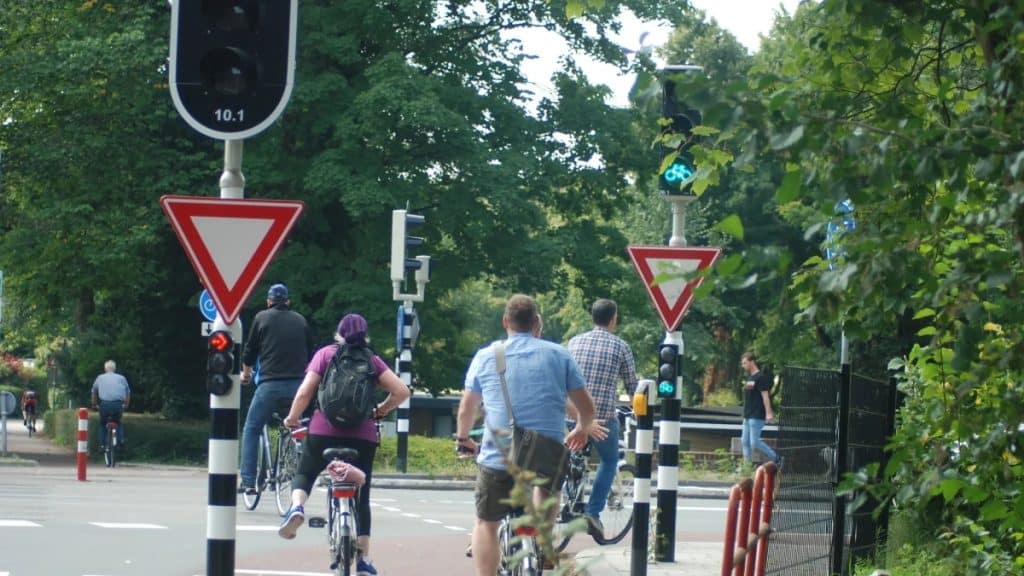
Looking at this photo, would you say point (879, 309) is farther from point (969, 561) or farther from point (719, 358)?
point (719, 358)

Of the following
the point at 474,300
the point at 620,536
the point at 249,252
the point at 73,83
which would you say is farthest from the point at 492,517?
the point at 474,300

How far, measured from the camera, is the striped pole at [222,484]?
26.0 feet

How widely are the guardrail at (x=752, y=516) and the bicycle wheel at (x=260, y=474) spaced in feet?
23.5

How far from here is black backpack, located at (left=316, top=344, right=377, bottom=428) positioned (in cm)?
1065

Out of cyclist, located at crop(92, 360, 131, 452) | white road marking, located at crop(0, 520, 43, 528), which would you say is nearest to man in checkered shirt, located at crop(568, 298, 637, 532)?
white road marking, located at crop(0, 520, 43, 528)

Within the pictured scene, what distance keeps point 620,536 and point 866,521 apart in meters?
3.56

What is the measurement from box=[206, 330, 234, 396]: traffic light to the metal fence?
331 cm

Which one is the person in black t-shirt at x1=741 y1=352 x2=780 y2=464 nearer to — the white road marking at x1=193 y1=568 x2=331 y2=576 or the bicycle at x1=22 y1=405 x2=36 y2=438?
the white road marking at x1=193 y1=568 x2=331 y2=576

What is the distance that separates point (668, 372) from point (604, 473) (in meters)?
1.56

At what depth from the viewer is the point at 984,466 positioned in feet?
19.3

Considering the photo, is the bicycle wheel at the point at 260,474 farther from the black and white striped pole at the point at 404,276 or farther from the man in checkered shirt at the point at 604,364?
the black and white striped pole at the point at 404,276

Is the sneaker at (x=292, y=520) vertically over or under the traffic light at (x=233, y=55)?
under

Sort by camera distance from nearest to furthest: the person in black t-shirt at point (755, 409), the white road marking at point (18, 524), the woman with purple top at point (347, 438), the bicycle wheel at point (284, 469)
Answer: the woman with purple top at point (347, 438) < the white road marking at point (18, 524) < the bicycle wheel at point (284, 469) < the person in black t-shirt at point (755, 409)

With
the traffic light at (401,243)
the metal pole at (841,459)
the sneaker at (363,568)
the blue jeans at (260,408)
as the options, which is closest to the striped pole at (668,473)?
the metal pole at (841,459)
